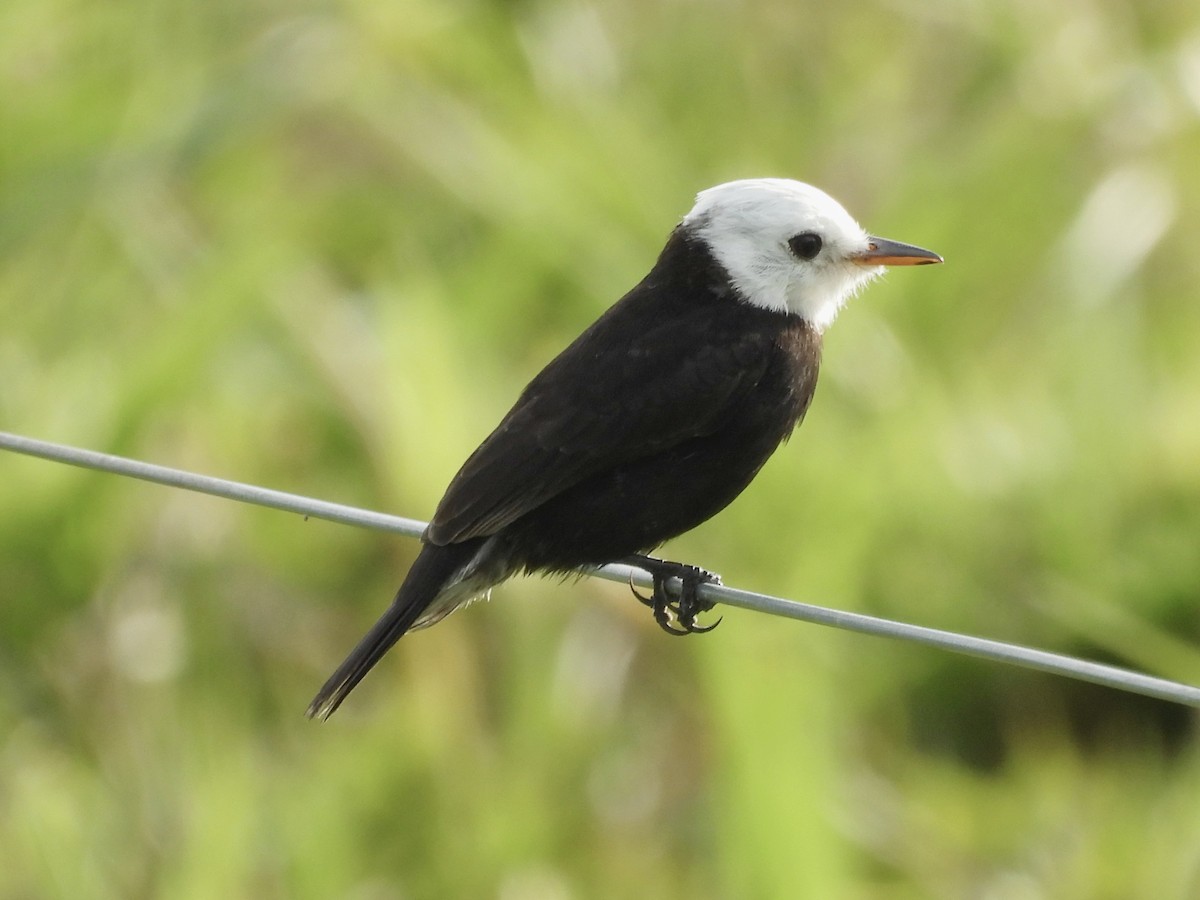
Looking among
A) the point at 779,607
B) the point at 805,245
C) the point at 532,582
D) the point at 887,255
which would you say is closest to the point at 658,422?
the point at 805,245

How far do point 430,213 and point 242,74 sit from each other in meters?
0.94

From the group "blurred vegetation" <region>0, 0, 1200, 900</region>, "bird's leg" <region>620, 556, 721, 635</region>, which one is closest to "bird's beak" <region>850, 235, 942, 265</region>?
"bird's leg" <region>620, 556, 721, 635</region>

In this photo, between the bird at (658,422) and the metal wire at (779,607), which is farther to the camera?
the bird at (658,422)

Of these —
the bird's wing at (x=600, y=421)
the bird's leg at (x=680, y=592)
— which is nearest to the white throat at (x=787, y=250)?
the bird's wing at (x=600, y=421)

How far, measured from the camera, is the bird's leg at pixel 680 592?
4.05m

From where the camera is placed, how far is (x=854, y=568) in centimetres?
505

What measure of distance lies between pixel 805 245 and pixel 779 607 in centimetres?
143

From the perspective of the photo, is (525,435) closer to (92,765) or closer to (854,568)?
(854,568)

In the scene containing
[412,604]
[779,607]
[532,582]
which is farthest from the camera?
[532,582]

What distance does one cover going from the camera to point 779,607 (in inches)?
114

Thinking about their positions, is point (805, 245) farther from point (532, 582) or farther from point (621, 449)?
point (532, 582)

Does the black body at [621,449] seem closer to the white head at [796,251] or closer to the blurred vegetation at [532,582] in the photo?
the white head at [796,251]

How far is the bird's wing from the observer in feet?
12.7

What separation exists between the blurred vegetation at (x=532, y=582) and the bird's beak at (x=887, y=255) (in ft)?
3.14
